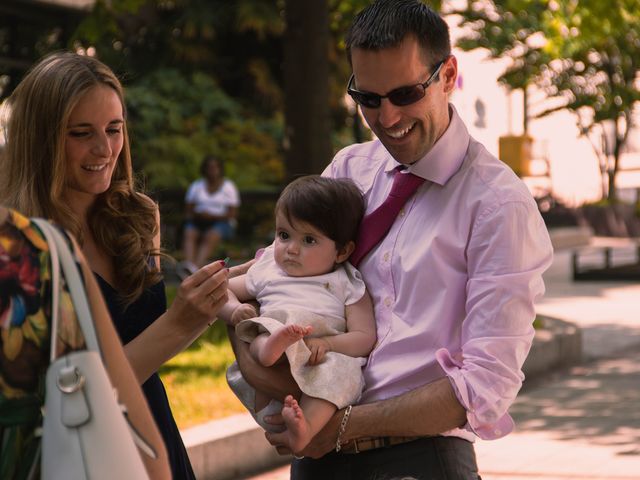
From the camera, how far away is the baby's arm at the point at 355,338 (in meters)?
2.90

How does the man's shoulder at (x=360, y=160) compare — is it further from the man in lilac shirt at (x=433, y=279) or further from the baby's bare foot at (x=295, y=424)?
the baby's bare foot at (x=295, y=424)

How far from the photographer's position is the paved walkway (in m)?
7.16

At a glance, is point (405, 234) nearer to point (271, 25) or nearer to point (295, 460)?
point (295, 460)

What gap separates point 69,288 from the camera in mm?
1784

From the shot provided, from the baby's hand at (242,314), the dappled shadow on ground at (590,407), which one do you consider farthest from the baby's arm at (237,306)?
the dappled shadow on ground at (590,407)

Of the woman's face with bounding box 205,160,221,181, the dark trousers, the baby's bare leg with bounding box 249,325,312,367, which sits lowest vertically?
the woman's face with bounding box 205,160,221,181

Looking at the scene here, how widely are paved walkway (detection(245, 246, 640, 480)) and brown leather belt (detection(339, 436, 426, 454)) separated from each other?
4232mm

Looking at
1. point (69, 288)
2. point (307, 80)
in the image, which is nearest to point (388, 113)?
point (69, 288)

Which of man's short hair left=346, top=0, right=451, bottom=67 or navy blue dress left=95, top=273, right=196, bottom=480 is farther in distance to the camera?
navy blue dress left=95, top=273, right=196, bottom=480

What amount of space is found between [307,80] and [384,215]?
25.4 ft

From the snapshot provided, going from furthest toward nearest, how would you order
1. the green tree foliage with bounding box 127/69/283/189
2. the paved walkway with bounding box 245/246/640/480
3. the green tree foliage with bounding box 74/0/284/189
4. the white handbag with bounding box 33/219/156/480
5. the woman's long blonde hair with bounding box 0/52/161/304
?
the green tree foliage with bounding box 74/0/284/189
the green tree foliage with bounding box 127/69/283/189
the paved walkway with bounding box 245/246/640/480
the woman's long blonde hair with bounding box 0/52/161/304
the white handbag with bounding box 33/219/156/480

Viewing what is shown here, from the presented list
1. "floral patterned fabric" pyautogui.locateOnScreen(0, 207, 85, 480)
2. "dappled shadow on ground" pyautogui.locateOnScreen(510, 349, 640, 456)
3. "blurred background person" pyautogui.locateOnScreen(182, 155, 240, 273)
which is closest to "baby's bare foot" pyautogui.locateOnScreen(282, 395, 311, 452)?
"floral patterned fabric" pyautogui.locateOnScreen(0, 207, 85, 480)

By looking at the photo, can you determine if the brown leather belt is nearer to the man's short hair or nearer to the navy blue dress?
the navy blue dress

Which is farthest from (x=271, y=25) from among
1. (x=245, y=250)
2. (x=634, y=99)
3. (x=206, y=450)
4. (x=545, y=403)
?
(x=206, y=450)
